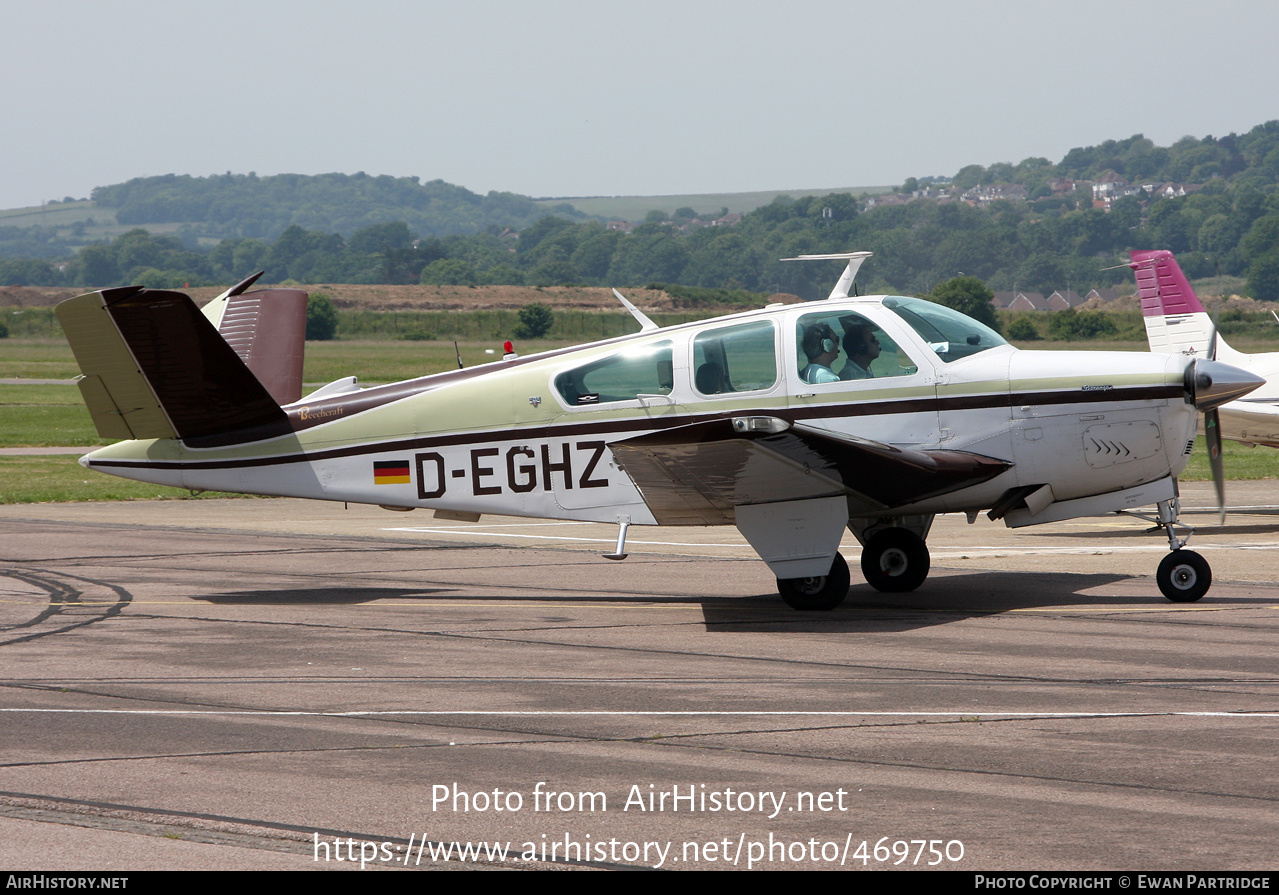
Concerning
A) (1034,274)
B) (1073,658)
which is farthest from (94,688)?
(1034,274)

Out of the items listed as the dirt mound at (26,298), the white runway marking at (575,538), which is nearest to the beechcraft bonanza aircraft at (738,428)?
the white runway marking at (575,538)

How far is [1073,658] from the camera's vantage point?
8.80 metres

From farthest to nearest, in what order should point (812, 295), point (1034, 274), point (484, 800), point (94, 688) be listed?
point (1034, 274), point (812, 295), point (94, 688), point (484, 800)

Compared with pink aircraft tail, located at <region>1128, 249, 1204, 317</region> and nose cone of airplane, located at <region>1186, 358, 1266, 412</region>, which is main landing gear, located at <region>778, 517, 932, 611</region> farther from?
pink aircraft tail, located at <region>1128, 249, 1204, 317</region>

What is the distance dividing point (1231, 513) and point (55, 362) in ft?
236

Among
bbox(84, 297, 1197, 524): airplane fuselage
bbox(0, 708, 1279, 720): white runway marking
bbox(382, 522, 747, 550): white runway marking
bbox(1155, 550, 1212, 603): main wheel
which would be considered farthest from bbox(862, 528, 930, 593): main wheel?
bbox(0, 708, 1279, 720): white runway marking

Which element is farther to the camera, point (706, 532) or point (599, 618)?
point (706, 532)

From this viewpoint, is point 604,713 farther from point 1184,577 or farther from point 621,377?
point 1184,577

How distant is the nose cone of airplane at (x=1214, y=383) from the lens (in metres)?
10.4

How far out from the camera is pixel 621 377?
11539 millimetres

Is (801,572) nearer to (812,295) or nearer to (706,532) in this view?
(706,532)

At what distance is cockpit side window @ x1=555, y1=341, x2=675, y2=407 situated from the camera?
11.4 m

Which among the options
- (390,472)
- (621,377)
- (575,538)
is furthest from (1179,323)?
(390,472)

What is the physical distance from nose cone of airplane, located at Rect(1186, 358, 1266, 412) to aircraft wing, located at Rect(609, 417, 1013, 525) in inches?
63.5
